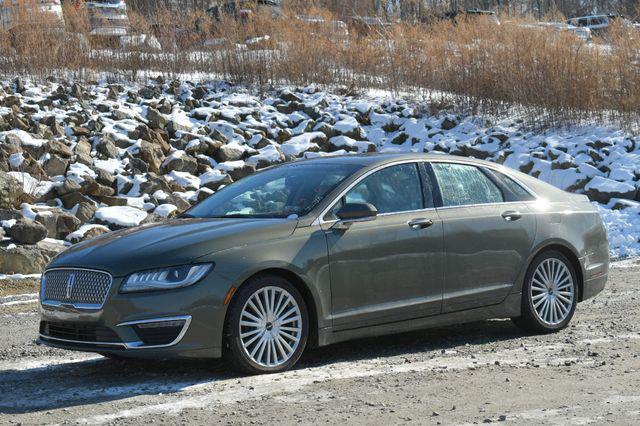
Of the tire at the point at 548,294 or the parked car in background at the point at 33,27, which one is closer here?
the tire at the point at 548,294

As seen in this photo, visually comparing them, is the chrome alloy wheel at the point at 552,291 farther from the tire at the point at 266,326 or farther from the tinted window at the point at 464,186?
the tire at the point at 266,326

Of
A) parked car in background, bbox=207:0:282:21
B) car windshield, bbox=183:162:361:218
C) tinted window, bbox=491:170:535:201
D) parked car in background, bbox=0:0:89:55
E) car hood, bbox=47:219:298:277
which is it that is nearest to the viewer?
car hood, bbox=47:219:298:277

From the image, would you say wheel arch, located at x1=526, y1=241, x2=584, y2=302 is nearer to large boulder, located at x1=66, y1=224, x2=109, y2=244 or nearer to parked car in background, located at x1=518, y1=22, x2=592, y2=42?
large boulder, located at x1=66, y1=224, x2=109, y2=244

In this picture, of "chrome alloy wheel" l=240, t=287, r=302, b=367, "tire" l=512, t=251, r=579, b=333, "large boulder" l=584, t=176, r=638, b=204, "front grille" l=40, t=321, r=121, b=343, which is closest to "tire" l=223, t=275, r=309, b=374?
"chrome alloy wheel" l=240, t=287, r=302, b=367

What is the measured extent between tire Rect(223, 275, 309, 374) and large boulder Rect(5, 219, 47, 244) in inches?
284

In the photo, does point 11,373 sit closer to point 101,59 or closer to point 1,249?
point 1,249

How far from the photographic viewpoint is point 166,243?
22.7 ft

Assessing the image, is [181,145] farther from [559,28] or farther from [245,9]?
[559,28]

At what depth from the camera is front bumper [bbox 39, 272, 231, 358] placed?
21.8 feet

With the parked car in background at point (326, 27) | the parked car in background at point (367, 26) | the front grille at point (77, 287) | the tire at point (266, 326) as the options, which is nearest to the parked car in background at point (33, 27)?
the parked car in background at point (326, 27)

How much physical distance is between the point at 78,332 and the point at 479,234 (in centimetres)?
312

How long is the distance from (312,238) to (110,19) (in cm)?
1679

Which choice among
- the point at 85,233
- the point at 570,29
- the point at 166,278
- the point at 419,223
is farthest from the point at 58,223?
the point at 570,29

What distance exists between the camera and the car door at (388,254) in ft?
24.1
